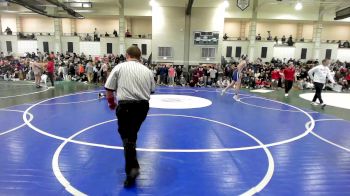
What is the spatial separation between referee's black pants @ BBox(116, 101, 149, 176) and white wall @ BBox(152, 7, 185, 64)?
1758 centimetres

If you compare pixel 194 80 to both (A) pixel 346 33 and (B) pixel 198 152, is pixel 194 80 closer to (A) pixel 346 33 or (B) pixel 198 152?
(B) pixel 198 152

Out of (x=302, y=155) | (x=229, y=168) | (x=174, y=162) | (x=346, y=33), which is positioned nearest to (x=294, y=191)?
(x=229, y=168)

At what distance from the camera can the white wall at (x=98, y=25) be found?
29469mm

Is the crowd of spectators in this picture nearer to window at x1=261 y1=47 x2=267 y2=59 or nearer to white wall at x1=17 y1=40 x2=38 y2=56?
window at x1=261 y1=47 x2=267 y2=59

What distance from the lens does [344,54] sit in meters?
26.3

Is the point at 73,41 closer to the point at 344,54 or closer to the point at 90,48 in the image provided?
the point at 90,48

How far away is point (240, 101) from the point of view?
10.7 metres

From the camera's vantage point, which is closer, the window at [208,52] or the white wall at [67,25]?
the window at [208,52]

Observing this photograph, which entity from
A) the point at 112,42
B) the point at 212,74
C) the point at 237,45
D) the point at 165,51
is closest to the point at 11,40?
the point at 112,42

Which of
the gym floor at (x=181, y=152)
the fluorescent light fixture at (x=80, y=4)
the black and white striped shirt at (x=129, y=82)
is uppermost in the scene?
the fluorescent light fixture at (x=80, y=4)

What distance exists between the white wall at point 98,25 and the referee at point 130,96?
2769 cm

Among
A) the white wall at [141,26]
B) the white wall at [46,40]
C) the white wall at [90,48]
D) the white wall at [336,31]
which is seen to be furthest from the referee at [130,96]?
the white wall at [336,31]

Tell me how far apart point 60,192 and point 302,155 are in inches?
170

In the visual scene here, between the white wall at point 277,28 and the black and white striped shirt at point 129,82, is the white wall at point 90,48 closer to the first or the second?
the white wall at point 277,28
